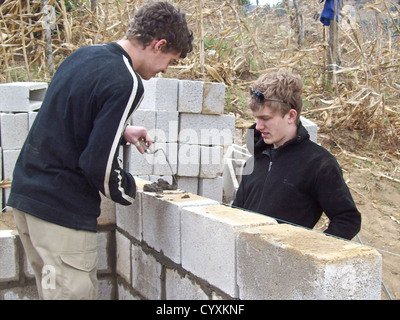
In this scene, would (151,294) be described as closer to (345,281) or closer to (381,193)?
(345,281)

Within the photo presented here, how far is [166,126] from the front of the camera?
20.4 ft

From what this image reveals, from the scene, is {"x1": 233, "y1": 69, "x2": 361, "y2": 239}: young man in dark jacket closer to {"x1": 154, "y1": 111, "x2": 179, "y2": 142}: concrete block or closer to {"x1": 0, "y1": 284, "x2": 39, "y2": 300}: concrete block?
{"x1": 0, "y1": 284, "x2": 39, "y2": 300}: concrete block

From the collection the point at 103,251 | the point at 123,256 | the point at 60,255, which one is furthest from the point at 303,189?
the point at 103,251

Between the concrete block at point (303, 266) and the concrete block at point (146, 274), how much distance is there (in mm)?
1019

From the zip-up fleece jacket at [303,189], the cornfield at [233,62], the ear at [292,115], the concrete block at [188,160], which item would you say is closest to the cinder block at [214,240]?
the zip-up fleece jacket at [303,189]

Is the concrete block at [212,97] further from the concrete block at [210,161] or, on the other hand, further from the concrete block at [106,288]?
the concrete block at [106,288]

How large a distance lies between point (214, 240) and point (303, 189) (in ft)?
1.98

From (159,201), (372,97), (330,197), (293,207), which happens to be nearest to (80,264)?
(159,201)

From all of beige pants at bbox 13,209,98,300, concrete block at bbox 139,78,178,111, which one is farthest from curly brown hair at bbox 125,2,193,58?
concrete block at bbox 139,78,178,111

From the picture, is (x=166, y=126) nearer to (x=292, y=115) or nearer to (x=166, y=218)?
(x=166, y=218)

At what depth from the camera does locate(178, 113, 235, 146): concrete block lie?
6312 millimetres

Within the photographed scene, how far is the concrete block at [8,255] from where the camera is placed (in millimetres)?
3416

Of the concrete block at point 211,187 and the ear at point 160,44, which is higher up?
the ear at point 160,44

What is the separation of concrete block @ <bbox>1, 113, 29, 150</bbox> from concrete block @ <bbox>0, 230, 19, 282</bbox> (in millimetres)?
2320
